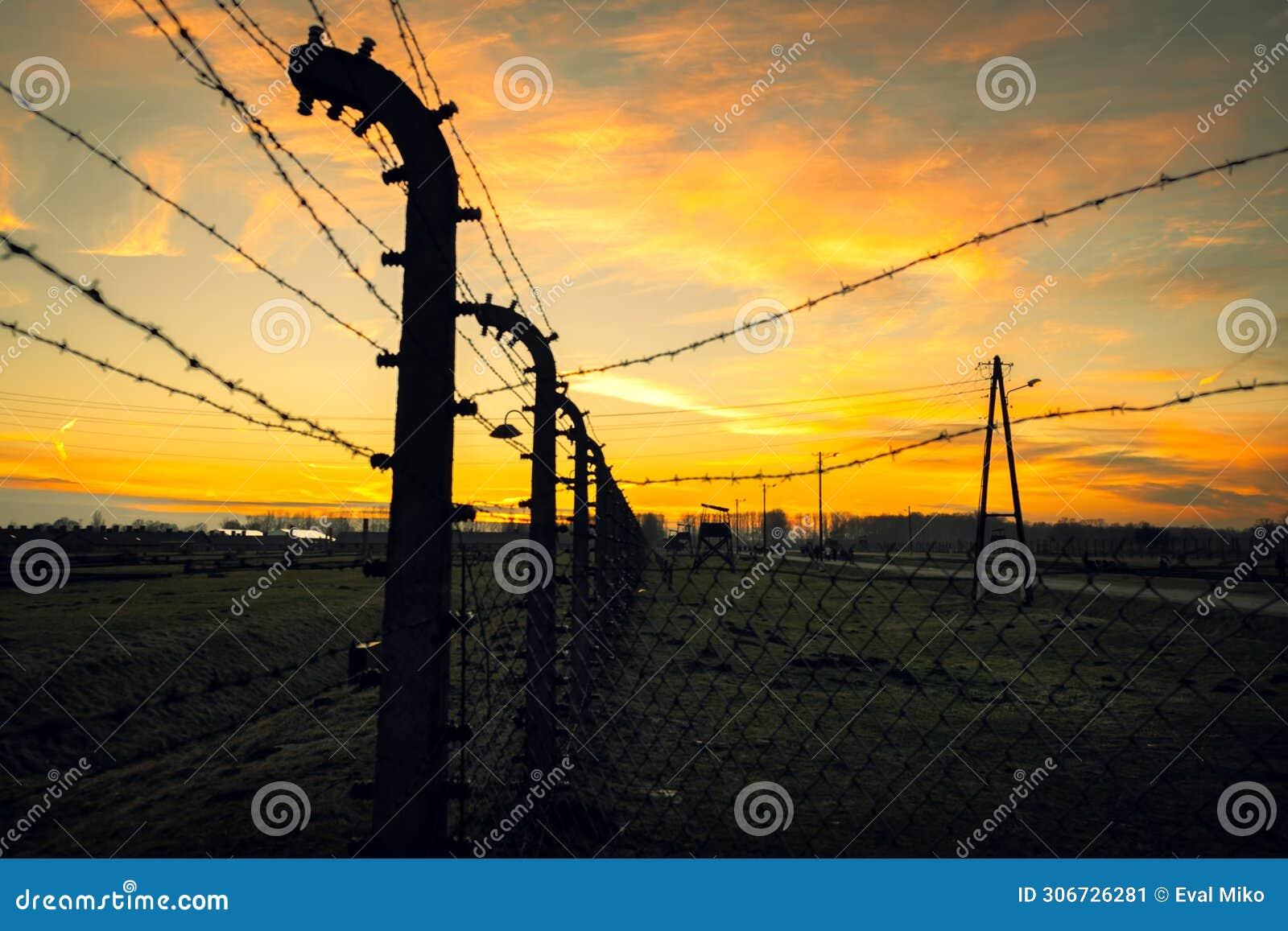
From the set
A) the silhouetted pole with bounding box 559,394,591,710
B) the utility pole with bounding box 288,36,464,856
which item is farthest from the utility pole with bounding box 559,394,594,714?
the utility pole with bounding box 288,36,464,856

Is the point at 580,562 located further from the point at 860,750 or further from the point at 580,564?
the point at 860,750

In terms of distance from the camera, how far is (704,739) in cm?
714

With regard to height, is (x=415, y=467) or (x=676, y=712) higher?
(x=415, y=467)

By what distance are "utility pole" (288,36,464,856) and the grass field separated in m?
0.59

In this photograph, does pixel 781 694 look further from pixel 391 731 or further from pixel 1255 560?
pixel 391 731

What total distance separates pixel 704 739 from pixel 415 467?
4.86 meters

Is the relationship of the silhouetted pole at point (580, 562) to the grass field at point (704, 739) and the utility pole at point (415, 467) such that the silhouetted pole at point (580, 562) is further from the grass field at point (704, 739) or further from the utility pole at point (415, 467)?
the utility pole at point (415, 467)

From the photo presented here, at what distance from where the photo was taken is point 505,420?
4.84 meters

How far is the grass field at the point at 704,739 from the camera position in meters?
→ 4.98

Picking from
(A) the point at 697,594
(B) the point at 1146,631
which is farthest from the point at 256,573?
(B) the point at 1146,631

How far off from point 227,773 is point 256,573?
3282cm

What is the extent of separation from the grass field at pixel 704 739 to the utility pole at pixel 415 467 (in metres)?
0.59

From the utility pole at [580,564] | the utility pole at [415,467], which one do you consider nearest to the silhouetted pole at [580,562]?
the utility pole at [580,564]

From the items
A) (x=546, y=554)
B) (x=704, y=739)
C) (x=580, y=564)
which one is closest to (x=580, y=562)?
(x=580, y=564)
